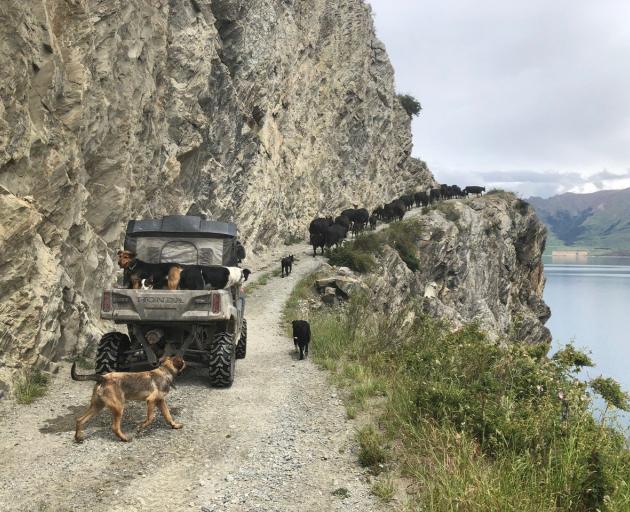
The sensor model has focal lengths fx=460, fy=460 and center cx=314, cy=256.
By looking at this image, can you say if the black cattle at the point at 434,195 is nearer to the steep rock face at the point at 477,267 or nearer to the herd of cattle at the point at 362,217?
the herd of cattle at the point at 362,217

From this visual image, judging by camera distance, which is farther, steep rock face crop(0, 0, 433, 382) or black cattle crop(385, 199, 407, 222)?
black cattle crop(385, 199, 407, 222)

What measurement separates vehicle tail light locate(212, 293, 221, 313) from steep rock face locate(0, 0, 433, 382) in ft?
11.2

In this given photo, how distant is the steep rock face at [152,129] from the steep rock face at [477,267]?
1049 centimetres

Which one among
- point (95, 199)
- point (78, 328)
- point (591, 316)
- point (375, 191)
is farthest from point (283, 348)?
point (591, 316)

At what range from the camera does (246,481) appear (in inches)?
200

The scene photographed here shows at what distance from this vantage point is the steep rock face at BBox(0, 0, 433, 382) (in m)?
8.99

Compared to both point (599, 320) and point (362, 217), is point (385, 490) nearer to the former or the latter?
point (362, 217)

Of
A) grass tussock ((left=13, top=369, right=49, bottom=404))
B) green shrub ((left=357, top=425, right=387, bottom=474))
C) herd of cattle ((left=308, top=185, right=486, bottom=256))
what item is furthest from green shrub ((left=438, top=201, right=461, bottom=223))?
green shrub ((left=357, top=425, right=387, bottom=474))

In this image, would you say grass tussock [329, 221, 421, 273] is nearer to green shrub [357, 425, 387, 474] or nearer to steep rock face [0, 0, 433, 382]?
steep rock face [0, 0, 433, 382]

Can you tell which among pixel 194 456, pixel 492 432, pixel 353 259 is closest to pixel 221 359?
pixel 194 456

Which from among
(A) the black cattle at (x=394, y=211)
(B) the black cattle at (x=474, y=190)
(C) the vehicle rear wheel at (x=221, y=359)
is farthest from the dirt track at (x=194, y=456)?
(B) the black cattle at (x=474, y=190)

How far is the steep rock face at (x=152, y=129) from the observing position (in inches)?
354

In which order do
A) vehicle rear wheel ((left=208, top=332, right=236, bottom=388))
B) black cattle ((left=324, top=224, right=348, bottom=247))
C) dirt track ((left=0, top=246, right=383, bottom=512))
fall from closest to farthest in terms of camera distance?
dirt track ((left=0, top=246, right=383, bottom=512)) < vehicle rear wheel ((left=208, top=332, right=236, bottom=388)) < black cattle ((left=324, top=224, right=348, bottom=247))

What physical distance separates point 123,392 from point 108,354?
2688 mm
